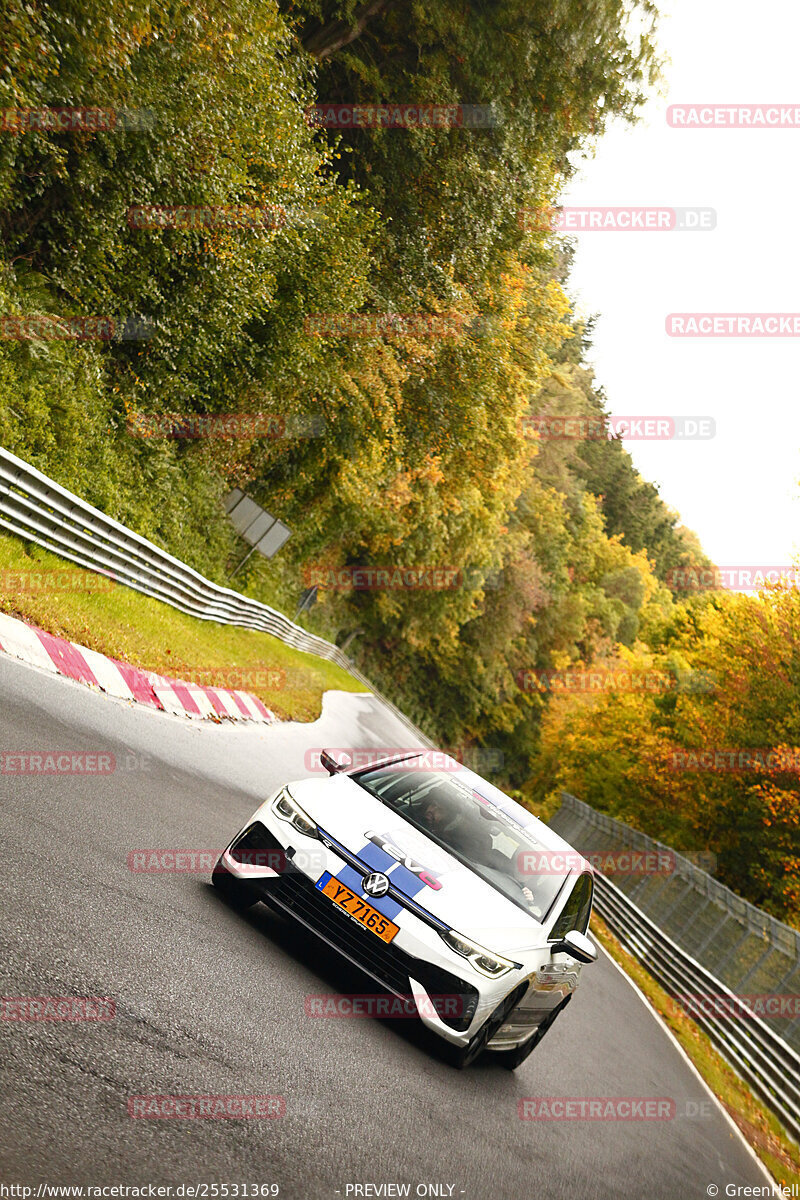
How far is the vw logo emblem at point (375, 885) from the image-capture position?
18.2 ft

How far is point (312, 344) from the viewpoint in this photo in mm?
23656

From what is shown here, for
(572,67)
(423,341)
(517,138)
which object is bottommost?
(423,341)

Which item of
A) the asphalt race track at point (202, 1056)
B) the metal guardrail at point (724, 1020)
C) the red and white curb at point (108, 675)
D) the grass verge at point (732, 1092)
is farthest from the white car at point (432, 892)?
the metal guardrail at point (724, 1020)

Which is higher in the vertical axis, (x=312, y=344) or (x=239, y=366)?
(x=312, y=344)

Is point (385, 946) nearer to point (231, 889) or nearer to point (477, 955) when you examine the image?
point (477, 955)

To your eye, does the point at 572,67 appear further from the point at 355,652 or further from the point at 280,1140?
the point at 355,652

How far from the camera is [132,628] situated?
570 inches

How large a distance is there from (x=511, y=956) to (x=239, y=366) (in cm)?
1937

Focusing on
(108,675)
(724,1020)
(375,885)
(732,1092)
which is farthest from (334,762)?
(724,1020)

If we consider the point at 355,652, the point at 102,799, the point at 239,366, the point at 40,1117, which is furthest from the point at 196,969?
the point at 355,652

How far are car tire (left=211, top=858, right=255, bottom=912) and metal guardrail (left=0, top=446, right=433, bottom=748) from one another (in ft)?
23.3

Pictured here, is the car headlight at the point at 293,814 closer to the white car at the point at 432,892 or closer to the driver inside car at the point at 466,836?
the white car at the point at 432,892

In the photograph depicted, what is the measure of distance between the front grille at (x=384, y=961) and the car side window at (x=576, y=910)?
98 centimetres

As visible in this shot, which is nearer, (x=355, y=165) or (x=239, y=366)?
(x=239, y=366)
